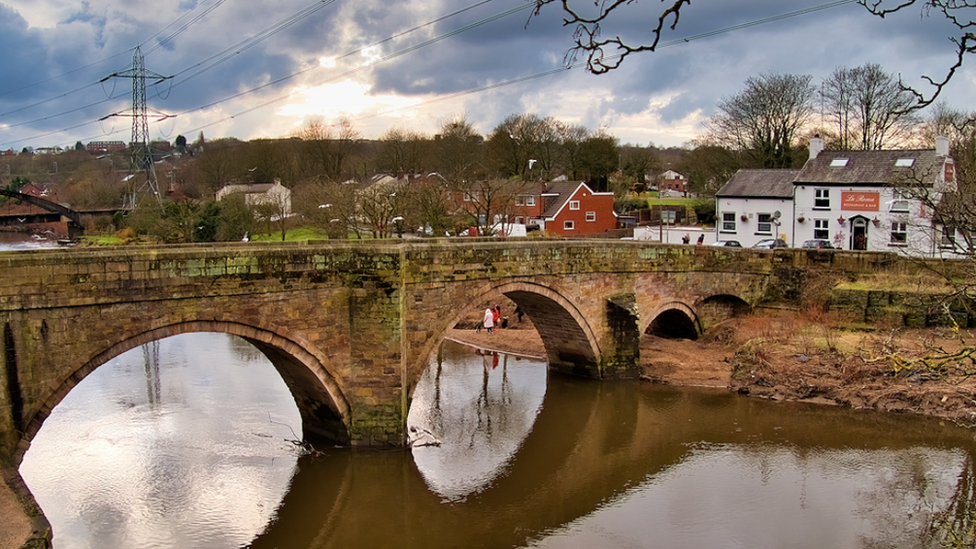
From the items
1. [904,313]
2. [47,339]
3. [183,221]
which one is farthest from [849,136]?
[47,339]

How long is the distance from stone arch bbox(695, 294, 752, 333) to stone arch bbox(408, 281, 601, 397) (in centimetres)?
498

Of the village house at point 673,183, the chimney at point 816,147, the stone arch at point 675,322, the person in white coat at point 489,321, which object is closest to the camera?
the stone arch at point 675,322

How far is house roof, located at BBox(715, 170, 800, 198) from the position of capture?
3666cm

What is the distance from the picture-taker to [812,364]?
21562 mm

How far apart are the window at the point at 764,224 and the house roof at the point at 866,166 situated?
10.1ft

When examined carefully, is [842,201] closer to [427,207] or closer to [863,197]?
[863,197]

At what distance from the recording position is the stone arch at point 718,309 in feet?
84.8

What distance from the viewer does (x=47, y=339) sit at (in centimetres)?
1266

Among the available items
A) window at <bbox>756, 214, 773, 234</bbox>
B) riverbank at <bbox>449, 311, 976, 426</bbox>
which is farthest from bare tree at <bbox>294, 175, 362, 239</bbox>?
window at <bbox>756, 214, 773, 234</bbox>

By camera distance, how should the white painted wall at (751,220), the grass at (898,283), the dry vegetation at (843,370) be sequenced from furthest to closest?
the white painted wall at (751,220) < the grass at (898,283) < the dry vegetation at (843,370)

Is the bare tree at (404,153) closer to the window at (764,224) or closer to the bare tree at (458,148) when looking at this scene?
the bare tree at (458,148)

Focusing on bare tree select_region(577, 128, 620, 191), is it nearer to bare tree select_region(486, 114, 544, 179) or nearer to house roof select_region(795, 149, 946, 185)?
bare tree select_region(486, 114, 544, 179)

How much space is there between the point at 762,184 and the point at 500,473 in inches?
1041

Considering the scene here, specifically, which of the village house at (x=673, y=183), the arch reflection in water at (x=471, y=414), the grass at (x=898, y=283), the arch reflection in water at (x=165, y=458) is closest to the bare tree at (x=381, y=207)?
the arch reflection in water at (x=471, y=414)
